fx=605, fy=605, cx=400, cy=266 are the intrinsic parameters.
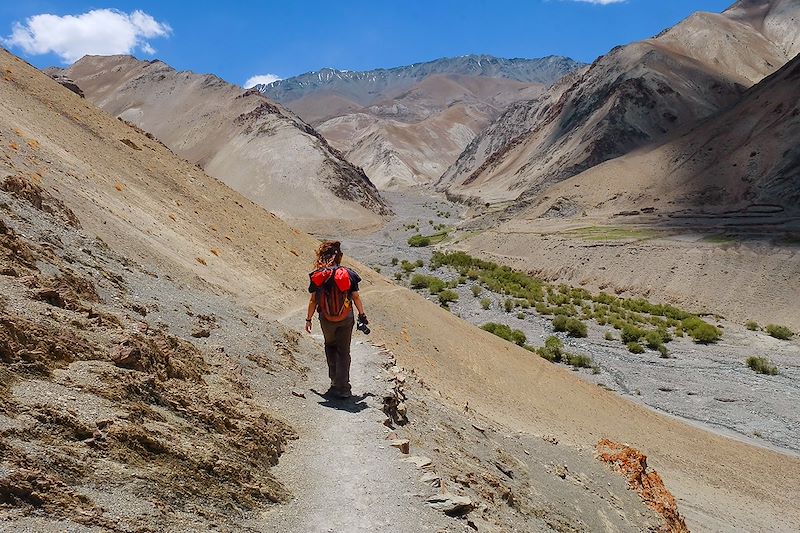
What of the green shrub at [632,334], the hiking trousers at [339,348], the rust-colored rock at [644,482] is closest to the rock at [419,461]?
the hiking trousers at [339,348]

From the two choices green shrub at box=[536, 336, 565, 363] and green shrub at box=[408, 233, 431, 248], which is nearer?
green shrub at box=[536, 336, 565, 363]

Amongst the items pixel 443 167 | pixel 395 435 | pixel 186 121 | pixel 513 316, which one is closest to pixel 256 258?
pixel 395 435

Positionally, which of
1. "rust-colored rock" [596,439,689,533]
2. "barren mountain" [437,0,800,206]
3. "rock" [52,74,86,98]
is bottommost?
"rust-colored rock" [596,439,689,533]

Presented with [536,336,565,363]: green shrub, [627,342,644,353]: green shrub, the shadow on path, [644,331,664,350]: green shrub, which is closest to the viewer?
the shadow on path

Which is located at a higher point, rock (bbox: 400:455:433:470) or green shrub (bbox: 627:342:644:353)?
green shrub (bbox: 627:342:644:353)

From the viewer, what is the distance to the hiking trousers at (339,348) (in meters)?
7.77

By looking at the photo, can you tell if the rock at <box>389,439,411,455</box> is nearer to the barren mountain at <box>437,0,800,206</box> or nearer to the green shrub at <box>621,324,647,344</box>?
the green shrub at <box>621,324,647,344</box>

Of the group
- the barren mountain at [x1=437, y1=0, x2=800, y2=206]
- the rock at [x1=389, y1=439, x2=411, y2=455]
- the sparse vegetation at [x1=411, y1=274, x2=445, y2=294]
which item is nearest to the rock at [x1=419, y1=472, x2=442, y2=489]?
the rock at [x1=389, y1=439, x2=411, y2=455]

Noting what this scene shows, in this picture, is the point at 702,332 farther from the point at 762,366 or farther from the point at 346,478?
the point at 346,478

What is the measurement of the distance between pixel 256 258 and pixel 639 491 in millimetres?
11487

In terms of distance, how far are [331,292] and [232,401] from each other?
1.92 metres

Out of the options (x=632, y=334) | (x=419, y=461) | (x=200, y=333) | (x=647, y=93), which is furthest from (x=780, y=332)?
(x=647, y=93)

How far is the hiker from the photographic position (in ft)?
25.0

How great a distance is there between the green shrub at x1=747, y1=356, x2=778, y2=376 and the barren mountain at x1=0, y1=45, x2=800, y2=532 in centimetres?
885
